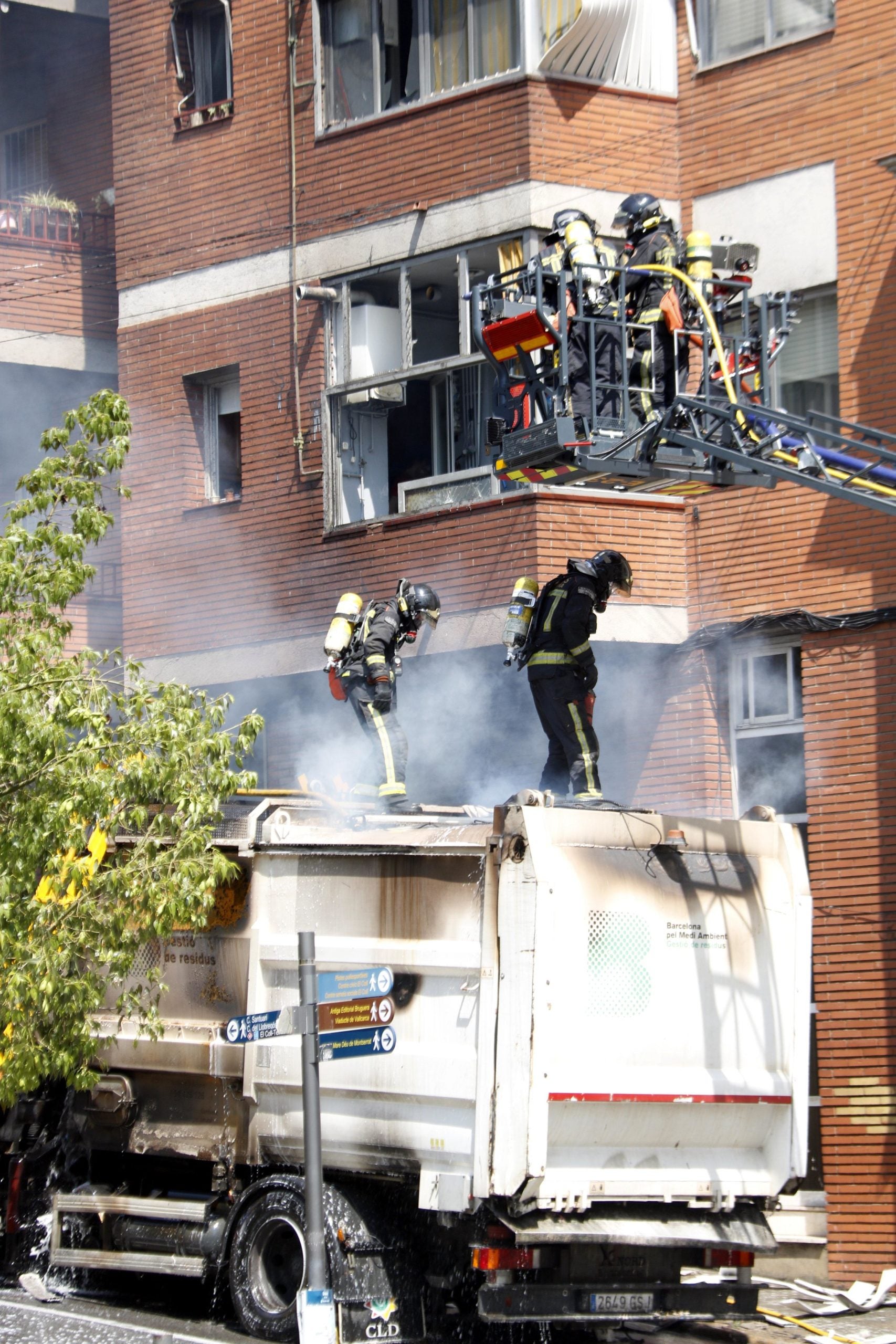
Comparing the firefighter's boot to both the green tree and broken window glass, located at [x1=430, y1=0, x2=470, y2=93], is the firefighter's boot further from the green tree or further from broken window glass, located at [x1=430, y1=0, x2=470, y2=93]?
broken window glass, located at [x1=430, y1=0, x2=470, y2=93]

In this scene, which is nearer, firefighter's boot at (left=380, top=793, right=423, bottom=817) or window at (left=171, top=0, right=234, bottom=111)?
firefighter's boot at (left=380, top=793, right=423, bottom=817)

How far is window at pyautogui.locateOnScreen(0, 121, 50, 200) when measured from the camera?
62.6ft

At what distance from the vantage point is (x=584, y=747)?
10625 mm

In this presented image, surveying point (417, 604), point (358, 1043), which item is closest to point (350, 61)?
point (417, 604)

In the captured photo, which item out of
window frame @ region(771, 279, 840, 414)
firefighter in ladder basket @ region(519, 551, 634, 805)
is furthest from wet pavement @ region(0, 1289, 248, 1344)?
window frame @ region(771, 279, 840, 414)

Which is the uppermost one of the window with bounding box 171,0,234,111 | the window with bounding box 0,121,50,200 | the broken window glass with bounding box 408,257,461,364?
the window with bounding box 0,121,50,200

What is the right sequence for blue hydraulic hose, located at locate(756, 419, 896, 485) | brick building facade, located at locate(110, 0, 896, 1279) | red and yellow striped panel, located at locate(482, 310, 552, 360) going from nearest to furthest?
blue hydraulic hose, located at locate(756, 419, 896, 485) → red and yellow striped panel, located at locate(482, 310, 552, 360) → brick building facade, located at locate(110, 0, 896, 1279)

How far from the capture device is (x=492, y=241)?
1330 centimetres

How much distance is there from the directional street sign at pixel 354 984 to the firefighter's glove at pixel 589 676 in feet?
9.42

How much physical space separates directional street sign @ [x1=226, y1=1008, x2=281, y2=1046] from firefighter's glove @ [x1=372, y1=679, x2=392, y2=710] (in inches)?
129

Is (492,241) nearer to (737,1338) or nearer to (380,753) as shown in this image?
(380,753)

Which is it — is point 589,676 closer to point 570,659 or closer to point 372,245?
point 570,659

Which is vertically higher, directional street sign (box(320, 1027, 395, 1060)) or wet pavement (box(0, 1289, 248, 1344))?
directional street sign (box(320, 1027, 395, 1060))

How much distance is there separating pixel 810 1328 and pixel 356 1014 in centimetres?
383
